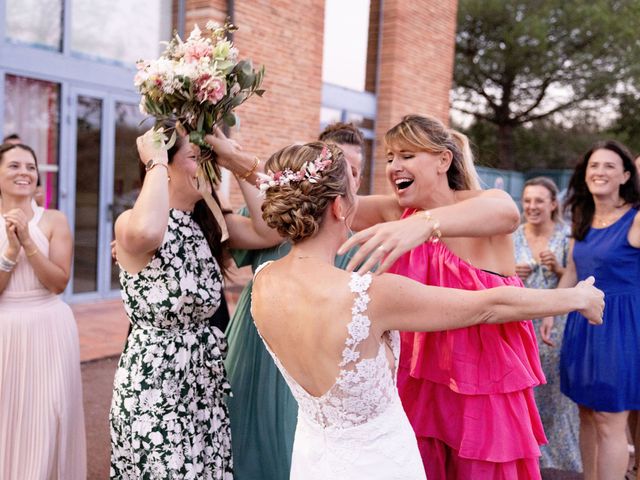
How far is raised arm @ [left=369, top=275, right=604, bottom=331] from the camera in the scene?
1785 mm

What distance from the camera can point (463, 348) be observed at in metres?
2.38

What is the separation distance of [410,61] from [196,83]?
37.7 ft

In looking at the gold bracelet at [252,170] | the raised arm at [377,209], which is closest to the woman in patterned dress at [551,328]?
the raised arm at [377,209]

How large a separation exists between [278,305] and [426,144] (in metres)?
0.92

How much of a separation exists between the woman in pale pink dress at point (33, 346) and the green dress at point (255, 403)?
955 millimetres

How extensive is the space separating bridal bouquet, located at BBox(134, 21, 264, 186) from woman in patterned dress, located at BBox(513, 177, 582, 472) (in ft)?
8.91

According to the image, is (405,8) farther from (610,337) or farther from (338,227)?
(338,227)

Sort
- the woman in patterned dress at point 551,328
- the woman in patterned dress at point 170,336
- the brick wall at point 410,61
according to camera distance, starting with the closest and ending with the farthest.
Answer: the woman in patterned dress at point 170,336 < the woman in patterned dress at point 551,328 < the brick wall at point 410,61

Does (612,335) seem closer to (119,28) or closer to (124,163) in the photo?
(124,163)

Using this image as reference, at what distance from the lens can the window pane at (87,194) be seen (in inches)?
334

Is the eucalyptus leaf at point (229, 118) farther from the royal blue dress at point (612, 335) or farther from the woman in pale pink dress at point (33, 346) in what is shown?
the royal blue dress at point (612, 335)

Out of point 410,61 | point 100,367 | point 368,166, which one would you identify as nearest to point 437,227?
point 100,367

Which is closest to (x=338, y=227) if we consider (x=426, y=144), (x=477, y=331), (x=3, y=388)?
(x=426, y=144)

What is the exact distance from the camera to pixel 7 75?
766cm
